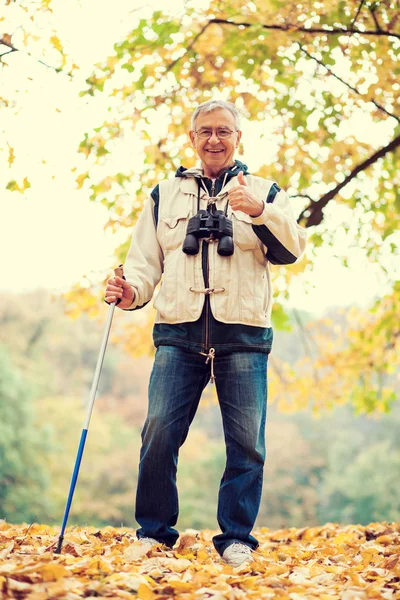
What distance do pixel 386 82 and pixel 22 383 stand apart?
19374 mm

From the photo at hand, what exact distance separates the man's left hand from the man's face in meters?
0.37

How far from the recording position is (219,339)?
320 centimetres

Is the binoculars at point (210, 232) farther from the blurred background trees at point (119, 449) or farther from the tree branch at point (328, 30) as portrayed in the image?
the blurred background trees at point (119, 449)

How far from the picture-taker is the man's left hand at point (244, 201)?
3.05m

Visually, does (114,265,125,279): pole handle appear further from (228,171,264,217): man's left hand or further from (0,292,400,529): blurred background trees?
(0,292,400,529): blurred background trees

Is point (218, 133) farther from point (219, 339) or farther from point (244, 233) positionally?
point (219, 339)

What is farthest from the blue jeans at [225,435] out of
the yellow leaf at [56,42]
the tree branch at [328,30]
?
the yellow leaf at [56,42]

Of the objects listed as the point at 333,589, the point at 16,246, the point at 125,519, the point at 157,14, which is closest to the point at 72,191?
the point at 157,14

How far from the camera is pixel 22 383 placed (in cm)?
2350

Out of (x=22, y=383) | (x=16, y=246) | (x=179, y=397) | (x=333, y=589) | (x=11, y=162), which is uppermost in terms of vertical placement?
(x=16, y=246)

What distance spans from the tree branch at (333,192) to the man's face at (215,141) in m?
2.85

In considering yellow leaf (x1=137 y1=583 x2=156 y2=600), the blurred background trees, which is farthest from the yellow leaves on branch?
the blurred background trees

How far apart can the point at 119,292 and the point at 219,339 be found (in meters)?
0.46

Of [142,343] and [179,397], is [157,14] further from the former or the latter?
[142,343]
